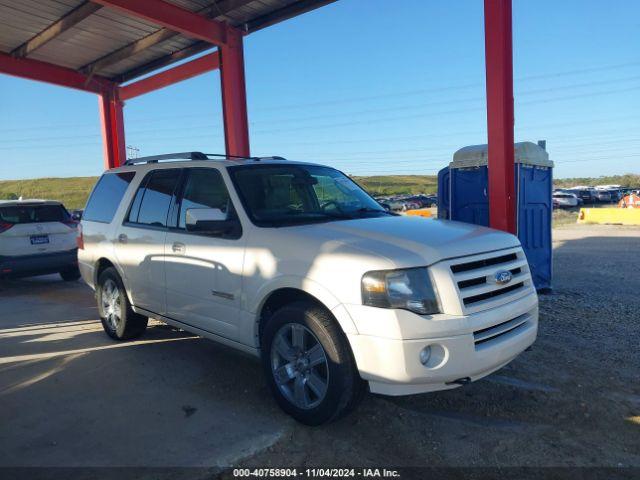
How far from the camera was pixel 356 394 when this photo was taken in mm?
3250

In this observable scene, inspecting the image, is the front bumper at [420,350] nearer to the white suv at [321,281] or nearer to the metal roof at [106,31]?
the white suv at [321,281]

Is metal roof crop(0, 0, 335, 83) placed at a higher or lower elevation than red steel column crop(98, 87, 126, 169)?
higher

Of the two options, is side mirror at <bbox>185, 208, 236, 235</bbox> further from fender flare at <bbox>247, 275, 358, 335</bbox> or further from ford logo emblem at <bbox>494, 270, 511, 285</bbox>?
ford logo emblem at <bbox>494, 270, 511, 285</bbox>

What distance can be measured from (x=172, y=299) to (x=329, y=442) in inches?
79.8

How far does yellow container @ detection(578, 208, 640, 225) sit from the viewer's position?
66.2ft

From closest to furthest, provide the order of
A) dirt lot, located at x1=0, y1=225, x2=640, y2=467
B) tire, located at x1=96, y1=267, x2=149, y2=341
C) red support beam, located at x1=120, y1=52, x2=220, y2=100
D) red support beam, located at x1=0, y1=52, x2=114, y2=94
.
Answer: dirt lot, located at x1=0, y1=225, x2=640, y2=467, tire, located at x1=96, y1=267, x2=149, y2=341, red support beam, located at x1=120, y1=52, x2=220, y2=100, red support beam, located at x1=0, y1=52, x2=114, y2=94

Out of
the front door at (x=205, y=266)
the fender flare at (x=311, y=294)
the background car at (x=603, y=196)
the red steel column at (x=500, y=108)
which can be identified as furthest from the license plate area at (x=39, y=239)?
the background car at (x=603, y=196)

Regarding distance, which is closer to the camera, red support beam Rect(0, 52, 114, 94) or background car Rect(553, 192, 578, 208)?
red support beam Rect(0, 52, 114, 94)

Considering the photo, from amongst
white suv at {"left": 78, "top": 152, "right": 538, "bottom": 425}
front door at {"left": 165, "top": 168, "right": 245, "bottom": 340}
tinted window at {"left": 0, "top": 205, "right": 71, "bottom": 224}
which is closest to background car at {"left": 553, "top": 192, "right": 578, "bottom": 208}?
tinted window at {"left": 0, "top": 205, "right": 71, "bottom": 224}

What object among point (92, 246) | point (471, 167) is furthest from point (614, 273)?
point (92, 246)

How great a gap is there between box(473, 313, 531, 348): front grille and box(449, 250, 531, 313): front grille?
0.51 feet

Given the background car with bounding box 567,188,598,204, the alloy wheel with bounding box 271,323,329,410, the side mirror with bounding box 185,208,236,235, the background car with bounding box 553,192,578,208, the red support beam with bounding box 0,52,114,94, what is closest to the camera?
the alloy wheel with bounding box 271,323,329,410

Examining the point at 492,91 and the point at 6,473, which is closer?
the point at 6,473

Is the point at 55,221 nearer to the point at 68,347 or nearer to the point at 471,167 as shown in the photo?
the point at 68,347
